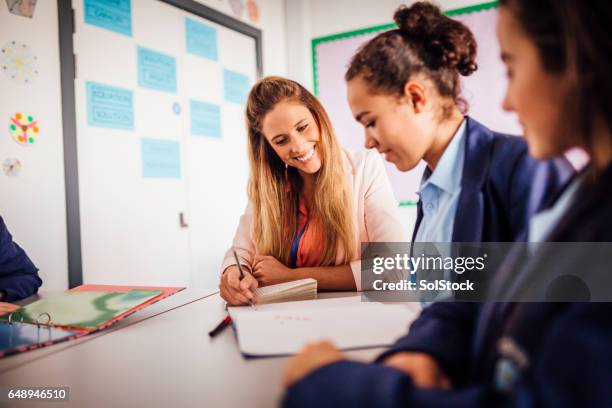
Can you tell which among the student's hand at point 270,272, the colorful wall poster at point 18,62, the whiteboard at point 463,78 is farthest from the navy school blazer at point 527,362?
the whiteboard at point 463,78

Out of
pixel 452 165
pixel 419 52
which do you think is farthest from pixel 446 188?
pixel 419 52

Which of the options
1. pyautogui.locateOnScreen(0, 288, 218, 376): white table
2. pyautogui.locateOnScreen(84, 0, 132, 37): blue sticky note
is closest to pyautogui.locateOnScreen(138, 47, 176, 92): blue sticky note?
pyautogui.locateOnScreen(84, 0, 132, 37): blue sticky note

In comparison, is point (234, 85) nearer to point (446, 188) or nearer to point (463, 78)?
point (463, 78)

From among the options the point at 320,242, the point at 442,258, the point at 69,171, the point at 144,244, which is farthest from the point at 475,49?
the point at 144,244

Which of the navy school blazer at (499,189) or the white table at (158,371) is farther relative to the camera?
the navy school blazer at (499,189)

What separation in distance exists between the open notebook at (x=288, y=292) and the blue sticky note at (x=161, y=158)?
4.71 ft

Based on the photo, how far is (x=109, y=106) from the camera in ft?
7.18

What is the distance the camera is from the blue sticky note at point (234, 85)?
9.67ft

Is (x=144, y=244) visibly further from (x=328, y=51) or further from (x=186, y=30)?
(x=328, y=51)

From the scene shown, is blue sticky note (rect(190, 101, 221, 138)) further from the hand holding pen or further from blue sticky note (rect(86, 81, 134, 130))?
the hand holding pen

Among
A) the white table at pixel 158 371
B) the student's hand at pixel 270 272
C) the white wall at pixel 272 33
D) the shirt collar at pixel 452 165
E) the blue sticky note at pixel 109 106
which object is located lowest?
the white table at pixel 158 371

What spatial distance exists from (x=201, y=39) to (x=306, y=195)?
5.24ft

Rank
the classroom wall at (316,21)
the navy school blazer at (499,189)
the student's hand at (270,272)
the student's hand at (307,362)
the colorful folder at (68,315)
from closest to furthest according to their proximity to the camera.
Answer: the student's hand at (307,362) < the navy school blazer at (499,189) < the colorful folder at (68,315) < the student's hand at (270,272) < the classroom wall at (316,21)

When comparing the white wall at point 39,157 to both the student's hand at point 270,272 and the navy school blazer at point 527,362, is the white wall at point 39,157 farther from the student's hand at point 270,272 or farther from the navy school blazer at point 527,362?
the navy school blazer at point 527,362
